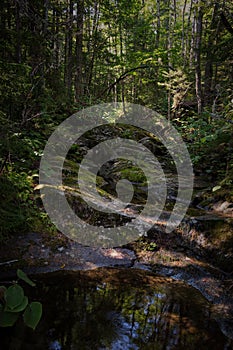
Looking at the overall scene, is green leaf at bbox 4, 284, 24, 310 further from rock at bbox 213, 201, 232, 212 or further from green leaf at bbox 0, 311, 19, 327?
rock at bbox 213, 201, 232, 212

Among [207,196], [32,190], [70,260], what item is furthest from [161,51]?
[70,260]

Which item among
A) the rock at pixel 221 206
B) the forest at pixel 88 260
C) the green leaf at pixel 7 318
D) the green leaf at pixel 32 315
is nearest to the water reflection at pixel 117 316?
the forest at pixel 88 260

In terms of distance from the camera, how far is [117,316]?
3607 mm

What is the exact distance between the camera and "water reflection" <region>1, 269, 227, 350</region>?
3104 mm

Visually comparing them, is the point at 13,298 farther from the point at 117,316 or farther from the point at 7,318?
the point at 117,316

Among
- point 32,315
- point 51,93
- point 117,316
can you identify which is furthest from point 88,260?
point 51,93

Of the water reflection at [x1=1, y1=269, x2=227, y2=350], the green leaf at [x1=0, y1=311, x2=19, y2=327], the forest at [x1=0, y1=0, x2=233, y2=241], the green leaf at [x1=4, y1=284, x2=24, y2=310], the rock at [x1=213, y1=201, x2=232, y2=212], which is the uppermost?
the forest at [x1=0, y1=0, x2=233, y2=241]

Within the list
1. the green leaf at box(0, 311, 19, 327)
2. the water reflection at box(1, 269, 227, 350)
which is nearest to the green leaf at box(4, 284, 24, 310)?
the green leaf at box(0, 311, 19, 327)

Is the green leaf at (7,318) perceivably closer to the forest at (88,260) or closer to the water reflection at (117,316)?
the forest at (88,260)

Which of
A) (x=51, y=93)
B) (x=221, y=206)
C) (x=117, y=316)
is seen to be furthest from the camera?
(x=221, y=206)

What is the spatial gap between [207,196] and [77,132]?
597 centimetres

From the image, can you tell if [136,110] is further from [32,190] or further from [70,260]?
[70,260]

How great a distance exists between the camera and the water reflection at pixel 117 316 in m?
3.10

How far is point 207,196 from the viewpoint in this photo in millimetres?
8102
